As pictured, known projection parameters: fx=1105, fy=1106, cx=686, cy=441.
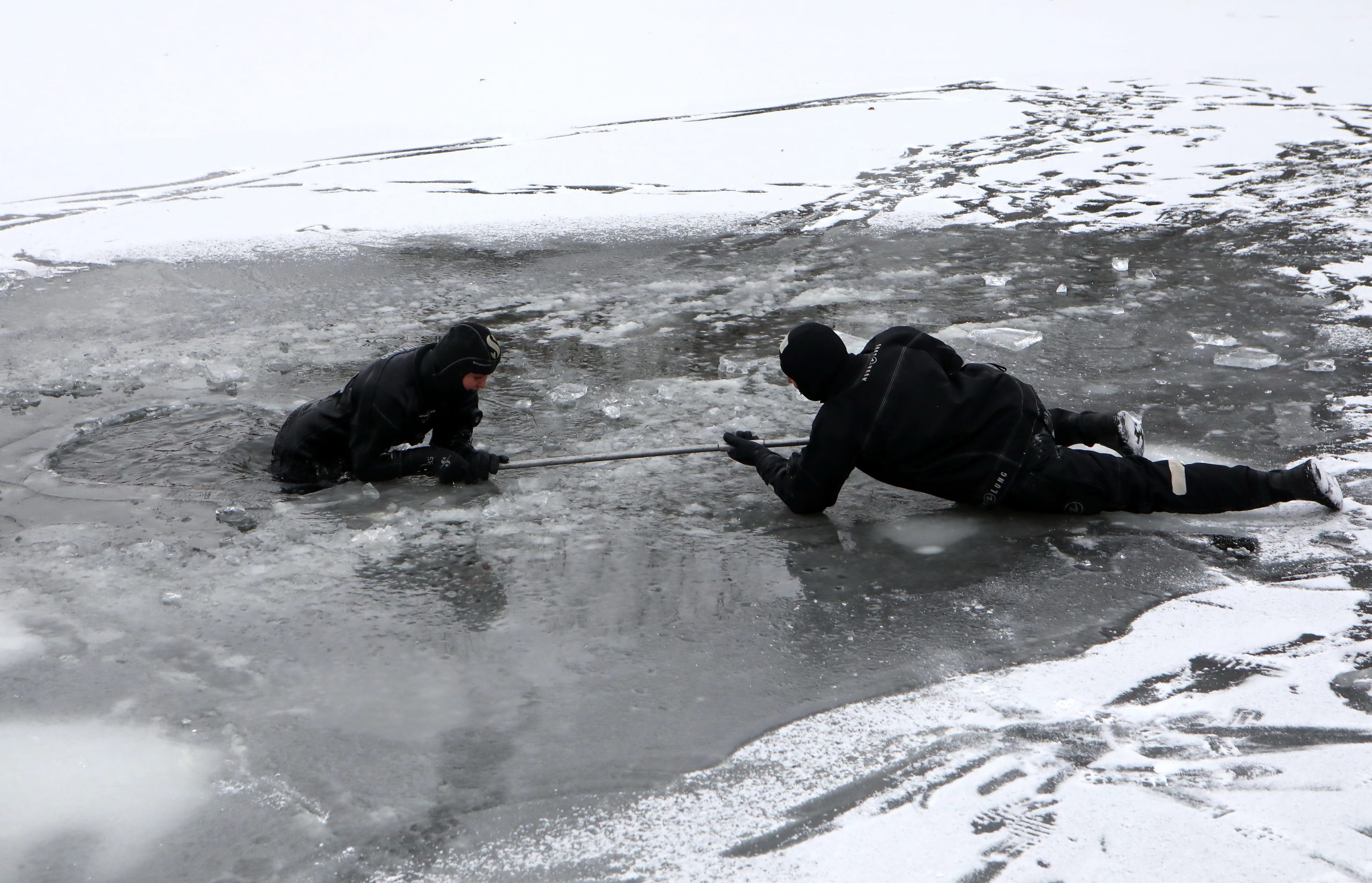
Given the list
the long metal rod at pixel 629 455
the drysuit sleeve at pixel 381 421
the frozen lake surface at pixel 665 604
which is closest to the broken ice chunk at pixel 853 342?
the frozen lake surface at pixel 665 604

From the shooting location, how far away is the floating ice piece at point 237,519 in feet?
13.7

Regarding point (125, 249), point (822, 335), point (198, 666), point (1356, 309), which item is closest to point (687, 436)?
point (822, 335)

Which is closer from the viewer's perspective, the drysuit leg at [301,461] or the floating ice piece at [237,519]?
the floating ice piece at [237,519]

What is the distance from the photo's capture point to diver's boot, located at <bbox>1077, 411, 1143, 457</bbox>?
4.31m

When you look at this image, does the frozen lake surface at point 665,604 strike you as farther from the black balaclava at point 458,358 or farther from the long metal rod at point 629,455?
the black balaclava at point 458,358

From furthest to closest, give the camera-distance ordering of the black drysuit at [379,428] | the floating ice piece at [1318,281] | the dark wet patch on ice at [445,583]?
the floating ice piece at [1318,281], the black drysuit at [379,428], the dark wet patch on ice at [445,583]

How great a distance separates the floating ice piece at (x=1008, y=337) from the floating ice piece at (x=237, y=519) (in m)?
3.83

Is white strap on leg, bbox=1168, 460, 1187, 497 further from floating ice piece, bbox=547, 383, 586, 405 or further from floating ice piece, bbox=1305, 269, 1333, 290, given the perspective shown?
floating ice piece, bbox=1305, 269, 1333, 290

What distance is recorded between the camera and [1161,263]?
24.5 feet

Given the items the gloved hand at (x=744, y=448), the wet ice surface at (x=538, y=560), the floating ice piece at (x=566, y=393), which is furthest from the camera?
the floating ice piece at (x=566, y=393)

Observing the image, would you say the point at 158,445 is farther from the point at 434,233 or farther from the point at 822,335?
the point at 434,233

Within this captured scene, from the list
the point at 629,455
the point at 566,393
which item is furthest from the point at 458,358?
the point at 566,393

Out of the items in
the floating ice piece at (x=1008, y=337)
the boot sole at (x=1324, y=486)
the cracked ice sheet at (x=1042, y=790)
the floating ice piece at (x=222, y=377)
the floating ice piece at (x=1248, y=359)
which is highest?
the floating ice piece at (x=222, y=377)

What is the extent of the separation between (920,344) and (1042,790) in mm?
1870
